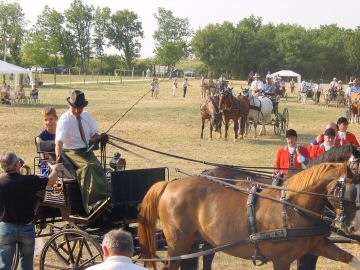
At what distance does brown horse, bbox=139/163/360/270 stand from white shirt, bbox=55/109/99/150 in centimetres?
120

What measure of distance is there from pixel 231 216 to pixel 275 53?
80643 mm

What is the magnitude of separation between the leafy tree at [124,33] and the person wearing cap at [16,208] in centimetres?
10469

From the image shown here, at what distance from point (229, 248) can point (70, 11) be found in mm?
100072

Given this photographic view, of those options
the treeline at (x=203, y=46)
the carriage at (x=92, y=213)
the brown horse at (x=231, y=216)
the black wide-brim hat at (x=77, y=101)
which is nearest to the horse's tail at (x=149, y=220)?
the brown horse at (x=231, y=216)

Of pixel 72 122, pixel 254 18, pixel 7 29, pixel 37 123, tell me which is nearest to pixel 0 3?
pixel 7 29

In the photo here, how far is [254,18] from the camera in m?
102

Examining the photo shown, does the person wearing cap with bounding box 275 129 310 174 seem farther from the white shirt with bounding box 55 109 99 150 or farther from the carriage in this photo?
the white shirt with bounding box 55 109 99 150

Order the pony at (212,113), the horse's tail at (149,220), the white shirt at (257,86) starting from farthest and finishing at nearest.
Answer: the white shirt at (257,86) → the pony at (212,113) → the horse's tail at (149,220)

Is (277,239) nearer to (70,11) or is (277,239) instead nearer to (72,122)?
(72,122)

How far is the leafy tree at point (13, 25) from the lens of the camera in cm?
8719

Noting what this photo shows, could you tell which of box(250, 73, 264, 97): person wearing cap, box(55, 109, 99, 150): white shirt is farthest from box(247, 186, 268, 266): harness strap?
box(250, 73, 264, 97): person wearing cap

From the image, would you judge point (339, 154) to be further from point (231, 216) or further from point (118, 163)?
point (118, 163)

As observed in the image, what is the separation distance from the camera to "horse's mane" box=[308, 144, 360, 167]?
17.0 feet

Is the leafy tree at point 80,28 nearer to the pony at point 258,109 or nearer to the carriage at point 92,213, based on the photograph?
the pony at point 258,109
